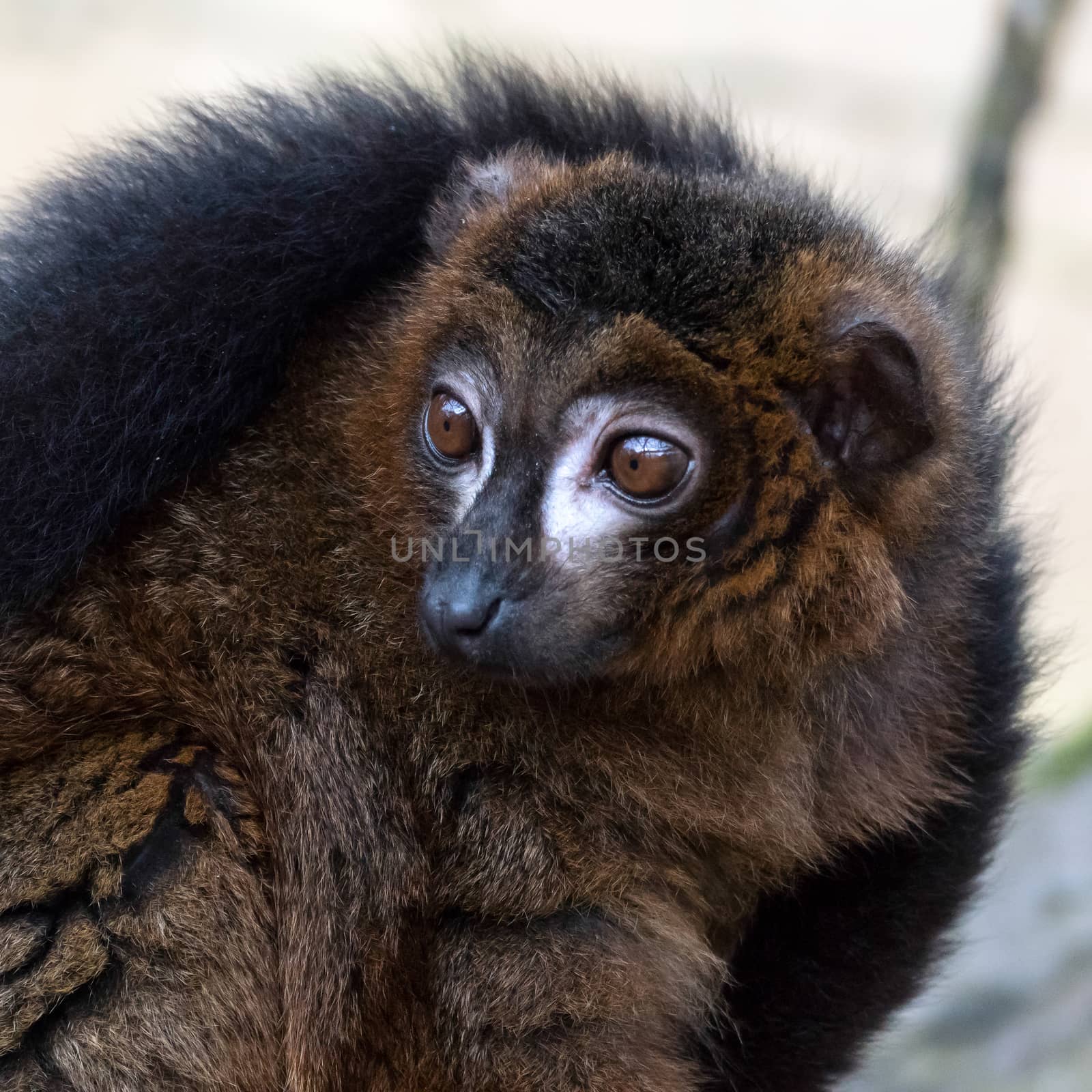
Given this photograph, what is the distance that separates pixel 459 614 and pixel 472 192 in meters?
1.10

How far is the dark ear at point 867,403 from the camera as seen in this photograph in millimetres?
2674

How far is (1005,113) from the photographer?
5.73m

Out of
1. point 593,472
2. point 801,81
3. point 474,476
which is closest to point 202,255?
point 474,476

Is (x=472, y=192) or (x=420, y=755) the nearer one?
(x=420, y=755)

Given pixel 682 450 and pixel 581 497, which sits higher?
pixel 682 450

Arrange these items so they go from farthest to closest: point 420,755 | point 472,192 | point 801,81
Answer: point 801,81
point 472,192
point 420,755

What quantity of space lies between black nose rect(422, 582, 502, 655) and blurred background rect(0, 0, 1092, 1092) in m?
1.59

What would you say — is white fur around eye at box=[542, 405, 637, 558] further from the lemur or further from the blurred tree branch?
the blurred tree branch

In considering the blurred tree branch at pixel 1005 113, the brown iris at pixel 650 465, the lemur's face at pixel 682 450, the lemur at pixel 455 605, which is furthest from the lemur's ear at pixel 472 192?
the blurred tree branch at pixel 1005 113

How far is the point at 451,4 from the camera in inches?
699

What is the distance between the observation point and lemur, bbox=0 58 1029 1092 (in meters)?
2.69

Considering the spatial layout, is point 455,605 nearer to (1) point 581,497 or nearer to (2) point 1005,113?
(1) point 581,497

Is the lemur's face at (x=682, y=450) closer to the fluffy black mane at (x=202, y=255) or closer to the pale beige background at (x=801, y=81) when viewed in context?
the fluffy black mane at (x=202, y=255)

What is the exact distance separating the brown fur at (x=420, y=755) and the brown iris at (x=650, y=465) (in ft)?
0.35
